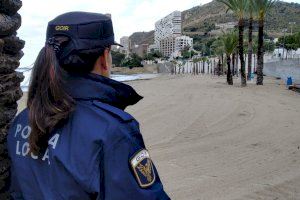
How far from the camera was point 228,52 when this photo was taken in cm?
3459

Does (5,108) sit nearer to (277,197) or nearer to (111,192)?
(111,192)

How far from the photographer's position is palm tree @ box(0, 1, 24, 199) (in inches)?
98.0

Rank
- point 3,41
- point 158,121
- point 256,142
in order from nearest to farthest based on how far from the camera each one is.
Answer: point 3,41
point 256,142
point 158,121

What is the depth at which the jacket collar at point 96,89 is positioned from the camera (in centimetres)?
176

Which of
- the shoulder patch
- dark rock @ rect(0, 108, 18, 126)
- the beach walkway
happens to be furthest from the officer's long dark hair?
the beach walkway

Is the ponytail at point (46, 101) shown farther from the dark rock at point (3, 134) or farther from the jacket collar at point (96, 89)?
the dark rock at point (3, 134)

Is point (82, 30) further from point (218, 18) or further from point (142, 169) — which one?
point (218, 18)

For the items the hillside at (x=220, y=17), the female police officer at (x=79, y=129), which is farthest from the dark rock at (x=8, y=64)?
the hillside at (x=220, y=17)

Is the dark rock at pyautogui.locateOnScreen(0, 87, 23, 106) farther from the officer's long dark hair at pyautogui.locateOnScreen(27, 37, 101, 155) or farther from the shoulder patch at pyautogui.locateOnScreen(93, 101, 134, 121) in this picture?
the shoulder patch at pyautogui.locateOnScreen(93, 101, 134, 121)

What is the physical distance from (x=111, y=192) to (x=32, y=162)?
400 mm

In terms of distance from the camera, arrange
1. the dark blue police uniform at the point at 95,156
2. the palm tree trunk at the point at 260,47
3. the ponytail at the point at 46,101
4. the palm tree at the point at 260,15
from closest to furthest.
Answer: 1. the dark blue police uniform at the point at 95,156
2. the ponytail at the point at 46,101
3. the palm tree trunk at the point at 260,47
4. the palm tree at the point at 260,15

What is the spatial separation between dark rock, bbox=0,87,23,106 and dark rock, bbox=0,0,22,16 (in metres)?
0.43

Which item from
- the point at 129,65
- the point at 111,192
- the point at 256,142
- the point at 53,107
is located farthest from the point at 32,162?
the point at 129,65

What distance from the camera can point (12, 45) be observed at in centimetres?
270
